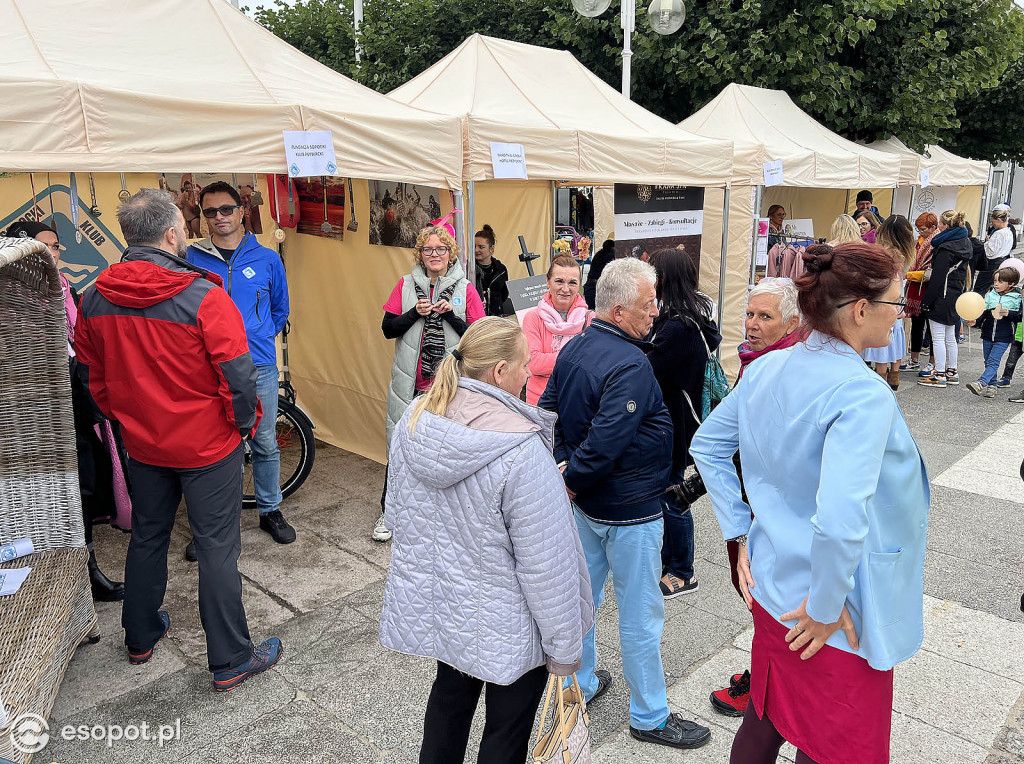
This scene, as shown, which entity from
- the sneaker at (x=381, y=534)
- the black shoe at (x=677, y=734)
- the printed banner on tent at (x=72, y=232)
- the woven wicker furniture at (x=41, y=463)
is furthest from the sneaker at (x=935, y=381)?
the woven wicker furniture at (x=41, y=463)

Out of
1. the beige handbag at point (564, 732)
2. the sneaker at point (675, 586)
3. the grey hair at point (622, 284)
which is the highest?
the grey hair at point (622, 284)

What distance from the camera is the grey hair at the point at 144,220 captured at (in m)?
2.86

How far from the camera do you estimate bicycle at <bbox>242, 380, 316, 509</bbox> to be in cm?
490

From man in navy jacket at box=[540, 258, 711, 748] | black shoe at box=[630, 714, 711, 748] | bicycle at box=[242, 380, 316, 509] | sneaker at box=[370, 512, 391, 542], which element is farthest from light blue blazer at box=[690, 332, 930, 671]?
bicycle at box=[242, 380, 316, 509]

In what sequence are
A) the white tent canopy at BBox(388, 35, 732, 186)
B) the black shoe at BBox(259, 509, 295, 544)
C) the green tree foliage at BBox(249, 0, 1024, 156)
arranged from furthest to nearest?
the green tree foliage at BBox(249, 0, 1024, 156)
the white tent canopy at BBox(388, 35, 732, 186)
the black shoe at BBox(259, 509, 295, 544)

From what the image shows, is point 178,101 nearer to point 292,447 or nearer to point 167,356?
point 167,356

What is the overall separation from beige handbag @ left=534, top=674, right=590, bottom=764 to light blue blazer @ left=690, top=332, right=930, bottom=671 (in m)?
0.58

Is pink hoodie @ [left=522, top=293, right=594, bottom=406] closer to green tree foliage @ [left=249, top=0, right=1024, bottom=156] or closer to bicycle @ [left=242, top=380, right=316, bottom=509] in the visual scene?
bicycle @ [left=242, top=380, right=316, bottom=509]

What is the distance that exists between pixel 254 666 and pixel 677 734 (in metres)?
1.70

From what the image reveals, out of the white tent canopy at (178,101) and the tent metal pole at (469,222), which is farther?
the tent metal pole at (469,222)

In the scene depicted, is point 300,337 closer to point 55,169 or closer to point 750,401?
point 55,169

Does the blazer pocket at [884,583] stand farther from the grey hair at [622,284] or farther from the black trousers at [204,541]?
the black trousers at [204,541]

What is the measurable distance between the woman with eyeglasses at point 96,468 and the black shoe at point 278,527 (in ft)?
2.83

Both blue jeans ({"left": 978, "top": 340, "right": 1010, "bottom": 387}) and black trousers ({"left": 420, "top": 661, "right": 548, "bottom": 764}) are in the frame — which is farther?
blue jeans ({"left": 978, "top": 340, "right": 1010, "bottom": 387})
